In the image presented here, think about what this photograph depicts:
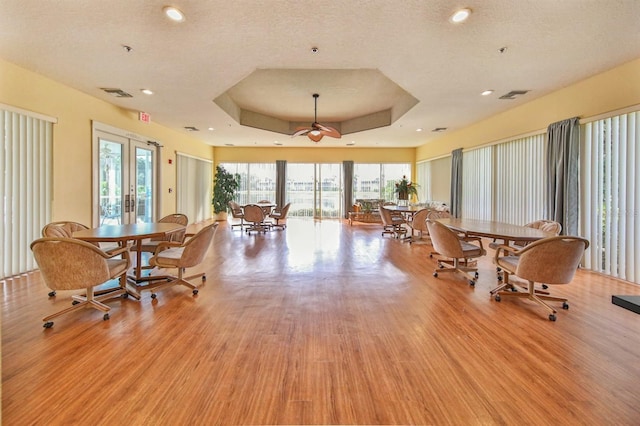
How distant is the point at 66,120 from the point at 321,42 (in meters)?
4.41

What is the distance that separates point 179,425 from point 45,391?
0.97 m

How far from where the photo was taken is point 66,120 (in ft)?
16.2

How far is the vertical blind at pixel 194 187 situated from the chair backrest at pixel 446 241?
7563 millimetres

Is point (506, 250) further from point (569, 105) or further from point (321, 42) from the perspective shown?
point (569, 105)

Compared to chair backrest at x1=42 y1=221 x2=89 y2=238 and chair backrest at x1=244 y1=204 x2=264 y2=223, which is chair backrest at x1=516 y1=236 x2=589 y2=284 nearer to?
chair backrest at x1=42 y1=221 x2=89 y2=238

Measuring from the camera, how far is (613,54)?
12.4ft

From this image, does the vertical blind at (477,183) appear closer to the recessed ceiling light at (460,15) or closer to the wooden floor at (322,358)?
the wooden floor at (322,358)

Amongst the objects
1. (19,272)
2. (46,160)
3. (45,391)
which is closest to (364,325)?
(45,391)

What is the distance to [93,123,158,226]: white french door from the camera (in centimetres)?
567

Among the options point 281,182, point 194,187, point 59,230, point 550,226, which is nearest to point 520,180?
point 550,226

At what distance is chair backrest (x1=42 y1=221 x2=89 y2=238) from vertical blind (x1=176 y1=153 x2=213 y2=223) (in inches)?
202

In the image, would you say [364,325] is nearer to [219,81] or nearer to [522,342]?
[522,342]

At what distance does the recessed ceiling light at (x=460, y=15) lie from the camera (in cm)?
286

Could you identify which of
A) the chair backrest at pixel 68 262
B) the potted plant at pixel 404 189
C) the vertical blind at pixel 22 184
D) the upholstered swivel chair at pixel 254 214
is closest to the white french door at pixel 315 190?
the potted plant at pixel 404 189
